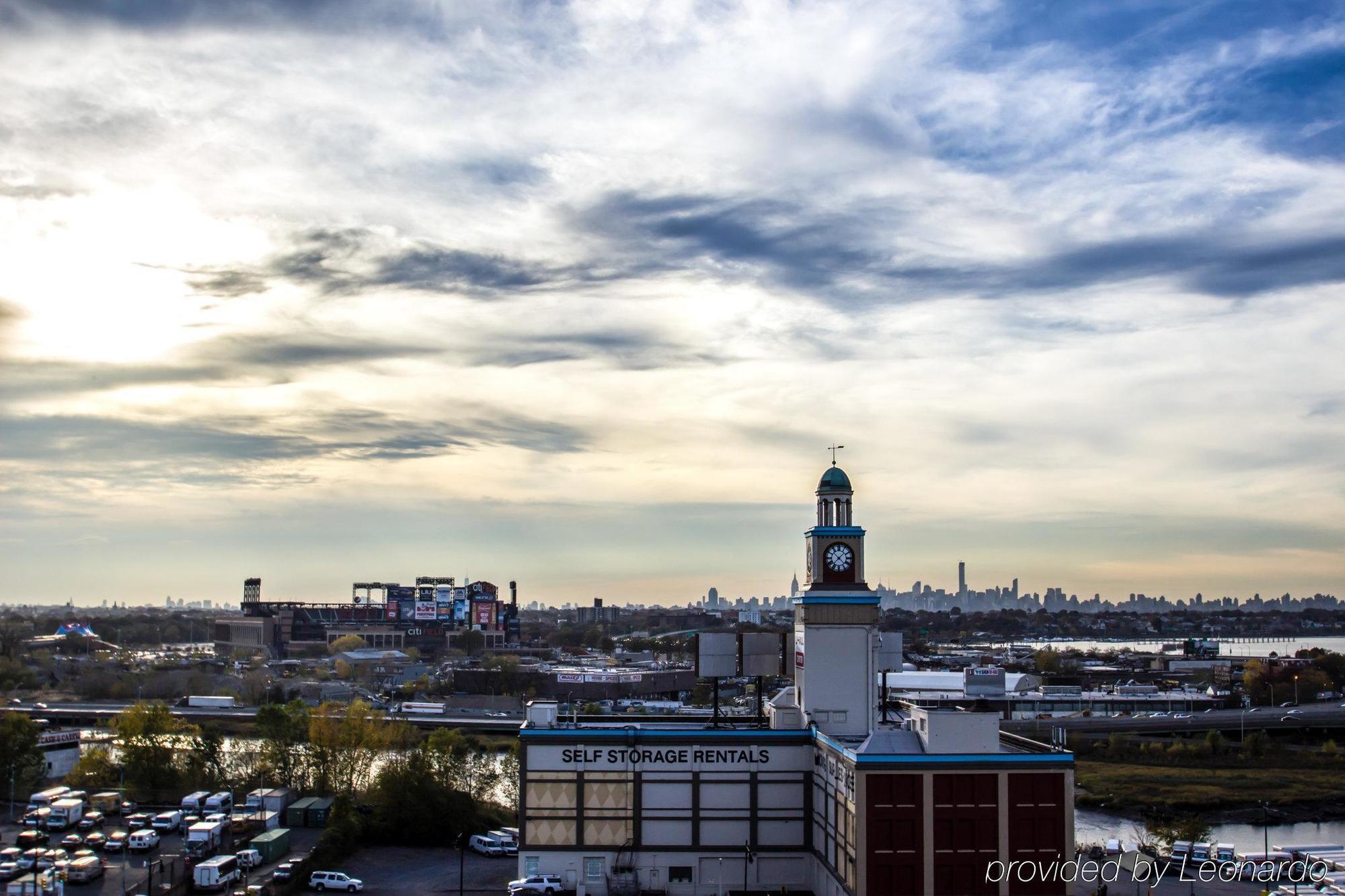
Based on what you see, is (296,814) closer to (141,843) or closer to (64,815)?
(141,843)

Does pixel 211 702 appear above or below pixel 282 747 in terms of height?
below

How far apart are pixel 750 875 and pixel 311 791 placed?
2571 cm

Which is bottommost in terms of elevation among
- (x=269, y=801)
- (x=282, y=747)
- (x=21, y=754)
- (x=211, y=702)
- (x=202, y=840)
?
(x=211, y=702)

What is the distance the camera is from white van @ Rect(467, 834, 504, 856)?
43.2 meters

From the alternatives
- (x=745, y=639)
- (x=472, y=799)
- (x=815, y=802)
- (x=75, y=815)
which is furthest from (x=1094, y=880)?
(x=75, y=815)

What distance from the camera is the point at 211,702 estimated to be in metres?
102

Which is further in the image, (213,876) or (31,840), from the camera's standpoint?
(31,840)

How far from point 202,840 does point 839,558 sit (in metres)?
24.2

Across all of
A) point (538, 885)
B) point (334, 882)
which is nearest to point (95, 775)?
→ point (334, 882)

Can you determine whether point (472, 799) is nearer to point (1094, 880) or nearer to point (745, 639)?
point (745, 639)

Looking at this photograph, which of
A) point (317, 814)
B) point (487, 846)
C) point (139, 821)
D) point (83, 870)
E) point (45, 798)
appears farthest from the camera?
point (45, 798)

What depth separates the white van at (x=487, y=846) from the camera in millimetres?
43188

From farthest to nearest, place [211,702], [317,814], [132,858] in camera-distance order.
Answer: [211,702]
[317,814]
[132,858]

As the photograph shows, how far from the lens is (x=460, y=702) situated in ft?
356
